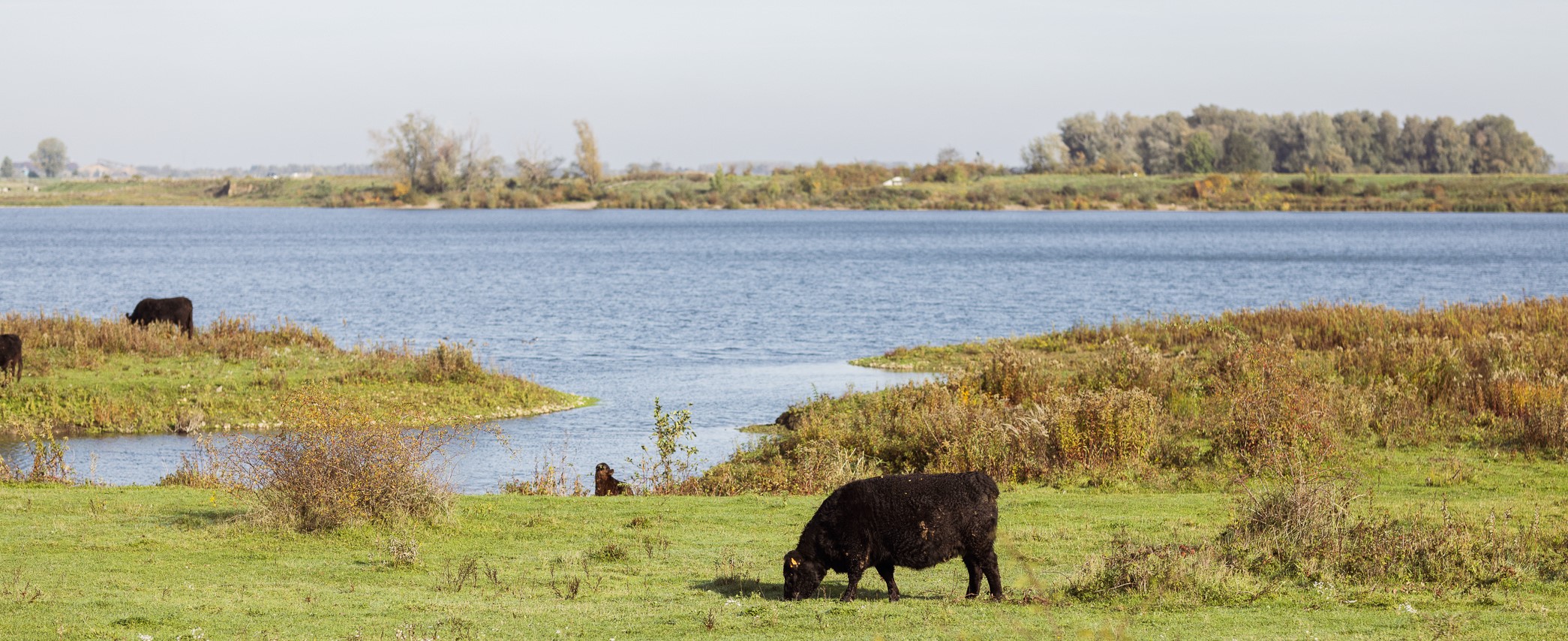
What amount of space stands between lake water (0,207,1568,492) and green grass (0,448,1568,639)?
460cm

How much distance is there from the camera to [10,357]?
1094 inches

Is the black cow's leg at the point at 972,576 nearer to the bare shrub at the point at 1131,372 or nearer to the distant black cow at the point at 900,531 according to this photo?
the distant black cow at the point at 900,531

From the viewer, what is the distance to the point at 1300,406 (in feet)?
65.9

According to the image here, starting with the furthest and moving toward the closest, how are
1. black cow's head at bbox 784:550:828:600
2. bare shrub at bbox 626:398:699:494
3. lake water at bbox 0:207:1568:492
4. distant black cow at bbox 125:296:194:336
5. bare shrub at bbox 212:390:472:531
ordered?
lake water at bbox 0:207:1568:492, distant black cow at bbox 125:296:194:336, bare shrub at bbox 626:398:699:494, bare shrub at bbox 212:390:472:531, black cow's head at bbox 784:550:828:600

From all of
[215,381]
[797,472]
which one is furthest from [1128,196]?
[797,472]

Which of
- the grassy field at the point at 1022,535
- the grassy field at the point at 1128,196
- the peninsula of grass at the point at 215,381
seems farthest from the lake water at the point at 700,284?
the grassy field at the point at 1128,196

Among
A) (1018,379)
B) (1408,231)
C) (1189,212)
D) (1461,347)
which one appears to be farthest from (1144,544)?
(1189,212)

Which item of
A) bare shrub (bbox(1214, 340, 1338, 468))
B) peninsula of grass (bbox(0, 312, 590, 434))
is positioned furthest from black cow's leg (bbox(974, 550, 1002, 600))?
peninsula of grass (bbox(0, 312, 590, 434))

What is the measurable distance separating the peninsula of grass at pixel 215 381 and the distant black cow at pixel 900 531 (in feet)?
54.3

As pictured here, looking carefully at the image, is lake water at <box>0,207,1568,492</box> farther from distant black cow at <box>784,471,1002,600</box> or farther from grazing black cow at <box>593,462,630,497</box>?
distant black cow at <box>784,471,1002,600</box>

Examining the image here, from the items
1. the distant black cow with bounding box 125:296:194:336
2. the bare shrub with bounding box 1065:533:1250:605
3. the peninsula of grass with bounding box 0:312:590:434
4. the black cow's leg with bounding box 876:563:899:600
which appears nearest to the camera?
the black cow's leg with bounding box 876:563:899:600

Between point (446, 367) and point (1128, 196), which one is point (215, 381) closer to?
point (446, 367)

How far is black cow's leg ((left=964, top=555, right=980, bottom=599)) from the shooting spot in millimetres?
10938

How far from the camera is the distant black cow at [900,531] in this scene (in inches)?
418
